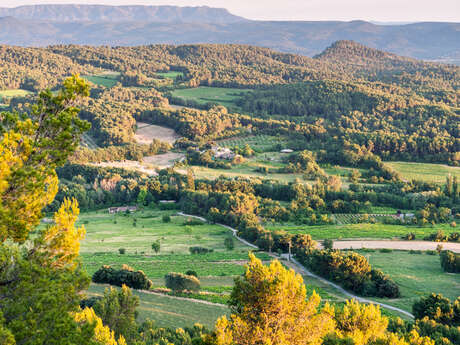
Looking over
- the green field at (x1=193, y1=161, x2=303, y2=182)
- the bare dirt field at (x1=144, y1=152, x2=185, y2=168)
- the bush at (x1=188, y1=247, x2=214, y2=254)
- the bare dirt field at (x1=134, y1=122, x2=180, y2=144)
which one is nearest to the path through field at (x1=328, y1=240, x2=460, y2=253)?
the bush at (x1=188, y1=247, x2=214, y2=254)

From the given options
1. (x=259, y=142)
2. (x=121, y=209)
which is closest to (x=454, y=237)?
(x=121, y=209)

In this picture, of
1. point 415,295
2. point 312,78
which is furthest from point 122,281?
point 312,78

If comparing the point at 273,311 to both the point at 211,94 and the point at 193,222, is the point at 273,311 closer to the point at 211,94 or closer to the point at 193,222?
the point at 193,222

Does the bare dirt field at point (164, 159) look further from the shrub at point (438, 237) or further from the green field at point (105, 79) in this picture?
the green field at point (105, 79)

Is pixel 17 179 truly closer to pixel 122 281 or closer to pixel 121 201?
pixel 122 281

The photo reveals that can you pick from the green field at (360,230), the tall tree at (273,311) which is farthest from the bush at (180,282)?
the green field at (360,230)

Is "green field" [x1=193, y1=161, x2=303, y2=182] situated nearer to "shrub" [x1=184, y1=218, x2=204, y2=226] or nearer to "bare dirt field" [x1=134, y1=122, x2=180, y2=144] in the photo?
"shrub" [x1=184, y1=218, x2=204, y2=226]
